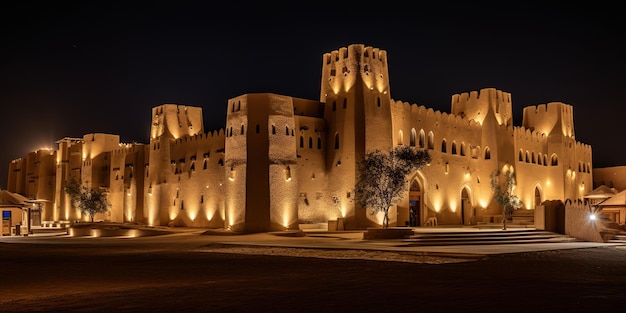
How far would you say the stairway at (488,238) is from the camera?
24.5m

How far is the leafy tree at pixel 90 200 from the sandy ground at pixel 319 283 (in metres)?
38.3

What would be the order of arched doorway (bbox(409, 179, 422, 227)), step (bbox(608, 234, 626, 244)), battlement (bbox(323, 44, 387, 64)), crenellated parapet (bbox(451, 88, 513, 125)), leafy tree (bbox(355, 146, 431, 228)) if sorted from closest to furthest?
step (bbox(608, 234, 626, 244)), leafy tree (bbox(355, 146, 431, 228)), battlement (bbox(323, 44, 387, 64)), arched doorway (bbox(409, 179, 422, 227)), crenellated parapet (bbox(451, 88, 513, 125))

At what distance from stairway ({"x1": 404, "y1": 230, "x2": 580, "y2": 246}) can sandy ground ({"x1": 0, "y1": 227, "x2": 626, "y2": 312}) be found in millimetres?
5368

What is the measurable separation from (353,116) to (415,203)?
777cm

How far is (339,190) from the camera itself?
129 ft

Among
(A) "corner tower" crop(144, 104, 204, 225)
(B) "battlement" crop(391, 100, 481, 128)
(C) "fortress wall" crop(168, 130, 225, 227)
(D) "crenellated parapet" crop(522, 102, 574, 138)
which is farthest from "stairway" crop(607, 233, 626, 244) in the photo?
(A) "corner tower" crop(144, 104, 204, 225)

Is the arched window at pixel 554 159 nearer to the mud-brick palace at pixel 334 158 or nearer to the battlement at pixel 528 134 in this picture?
the mud-brick palace at pixel 334 158

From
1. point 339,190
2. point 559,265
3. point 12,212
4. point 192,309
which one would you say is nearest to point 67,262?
point 192,309

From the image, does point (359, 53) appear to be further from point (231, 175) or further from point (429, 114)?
point (231, 175)

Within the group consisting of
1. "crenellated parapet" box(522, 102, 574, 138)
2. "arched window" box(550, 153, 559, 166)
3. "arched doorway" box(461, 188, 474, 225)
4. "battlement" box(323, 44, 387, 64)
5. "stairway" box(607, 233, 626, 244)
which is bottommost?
"stairway" box(607, 233, 626, 244)

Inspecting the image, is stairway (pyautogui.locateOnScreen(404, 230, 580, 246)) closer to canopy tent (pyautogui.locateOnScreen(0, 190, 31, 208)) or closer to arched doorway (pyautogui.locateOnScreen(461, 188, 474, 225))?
arched doorway (pyautogui.locateOnScreen(461, 188, 474, 225))

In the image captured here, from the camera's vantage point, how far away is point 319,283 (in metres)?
11.9

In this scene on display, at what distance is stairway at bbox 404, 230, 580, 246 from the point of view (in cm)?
2450

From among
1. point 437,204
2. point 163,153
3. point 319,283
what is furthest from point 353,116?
point 319,283
